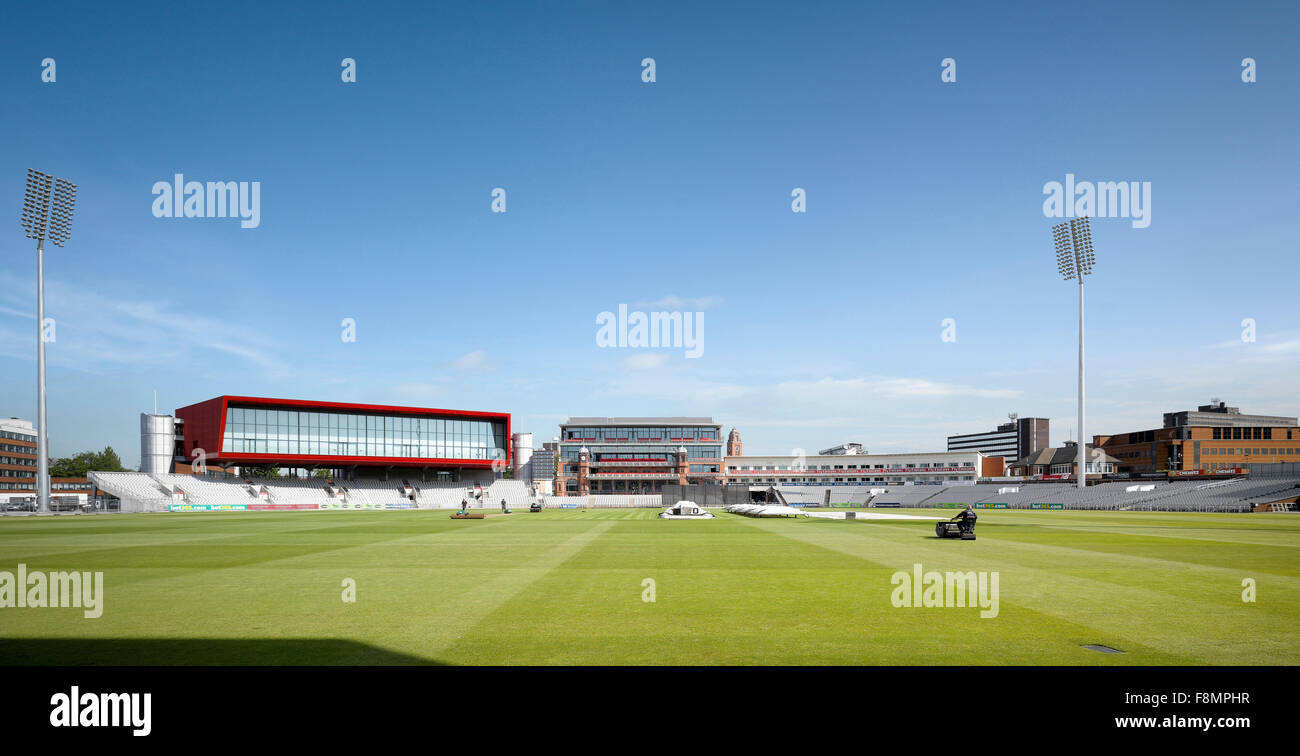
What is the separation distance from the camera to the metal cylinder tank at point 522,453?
10675 centimetres

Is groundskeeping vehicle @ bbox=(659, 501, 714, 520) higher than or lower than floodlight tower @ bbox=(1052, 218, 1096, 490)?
lower

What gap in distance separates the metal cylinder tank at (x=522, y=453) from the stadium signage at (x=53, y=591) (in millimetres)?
89752

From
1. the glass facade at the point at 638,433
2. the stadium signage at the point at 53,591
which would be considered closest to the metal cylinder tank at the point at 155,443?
the glass facade at the point at 638,433

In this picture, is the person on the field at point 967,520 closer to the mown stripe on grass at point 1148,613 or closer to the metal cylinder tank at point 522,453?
the mown stripe on grass at point 1148,613

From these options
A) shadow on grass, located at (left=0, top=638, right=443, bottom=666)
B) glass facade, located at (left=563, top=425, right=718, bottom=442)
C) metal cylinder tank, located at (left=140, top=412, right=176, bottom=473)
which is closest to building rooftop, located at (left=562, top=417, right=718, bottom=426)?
glass facade, located at (left=563, top=425, right=718, bottom=442)

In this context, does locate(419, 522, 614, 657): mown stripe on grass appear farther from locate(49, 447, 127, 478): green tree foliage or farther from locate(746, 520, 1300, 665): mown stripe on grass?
locate(49, 447, 127, 478): green tree foliage

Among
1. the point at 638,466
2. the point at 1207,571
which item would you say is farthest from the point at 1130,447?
the point at 1207,571

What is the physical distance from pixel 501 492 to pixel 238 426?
113ft

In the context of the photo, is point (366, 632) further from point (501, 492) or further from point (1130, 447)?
point (1130, 447)

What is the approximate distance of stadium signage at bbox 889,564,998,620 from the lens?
1200 centimetres
